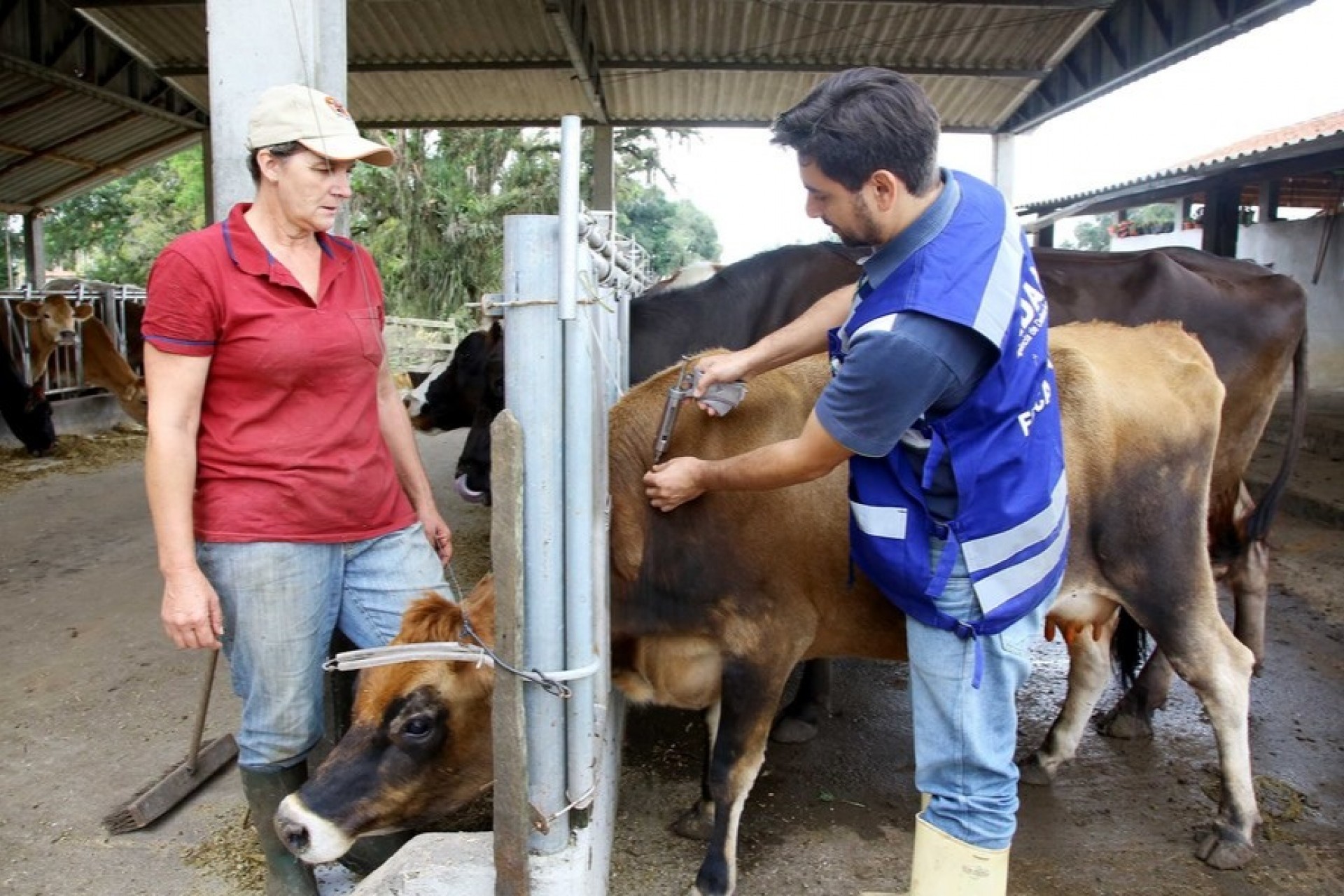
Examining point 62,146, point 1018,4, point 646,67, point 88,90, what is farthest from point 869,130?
point 62,146

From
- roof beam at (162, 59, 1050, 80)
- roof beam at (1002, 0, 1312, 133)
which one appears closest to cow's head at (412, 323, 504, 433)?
roof beam at (162, 59, 1050, 80)

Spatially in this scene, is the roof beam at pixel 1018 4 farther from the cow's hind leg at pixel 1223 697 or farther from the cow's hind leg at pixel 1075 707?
the cow's hind leg at pixel 1223 697

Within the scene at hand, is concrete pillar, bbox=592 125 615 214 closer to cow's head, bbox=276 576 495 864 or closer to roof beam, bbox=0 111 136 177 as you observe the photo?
roof beam, bbox=0 111 136 177

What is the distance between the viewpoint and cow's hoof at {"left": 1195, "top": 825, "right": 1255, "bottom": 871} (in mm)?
3129

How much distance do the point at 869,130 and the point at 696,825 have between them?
2.39 meters

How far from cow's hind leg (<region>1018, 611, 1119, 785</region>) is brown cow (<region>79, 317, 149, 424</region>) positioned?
10.8 meters

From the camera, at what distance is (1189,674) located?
3131 millimetres

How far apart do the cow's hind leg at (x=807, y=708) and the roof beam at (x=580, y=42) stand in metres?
5.33

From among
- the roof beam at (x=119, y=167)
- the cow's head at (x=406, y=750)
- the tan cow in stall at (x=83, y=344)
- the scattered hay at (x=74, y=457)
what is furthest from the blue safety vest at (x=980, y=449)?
A: the roof beam at (x=119, y=167)

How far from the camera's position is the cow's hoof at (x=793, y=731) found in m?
4.07

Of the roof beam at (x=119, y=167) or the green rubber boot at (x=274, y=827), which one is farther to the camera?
the roof beam at (x=119, y=167)

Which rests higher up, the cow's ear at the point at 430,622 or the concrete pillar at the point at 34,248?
the concrete pillar at the point at 34,248

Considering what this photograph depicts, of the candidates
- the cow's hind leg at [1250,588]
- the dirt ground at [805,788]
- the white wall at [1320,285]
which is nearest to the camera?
the dirt ground at [805,788]

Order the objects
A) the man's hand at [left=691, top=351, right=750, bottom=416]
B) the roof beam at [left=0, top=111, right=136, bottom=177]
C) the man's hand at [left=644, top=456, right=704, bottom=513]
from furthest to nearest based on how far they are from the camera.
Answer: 1. the roof beam at [left=0, top=111, right=136, bottom=177]
2. the man's hand at [left=691, top=351, right=750, bottom=416]
3. the man's hand at [left=644, top=456, right=704, bottom=513]
